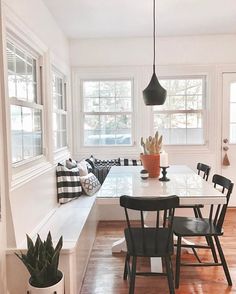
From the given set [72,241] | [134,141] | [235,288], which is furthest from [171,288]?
[134,141]

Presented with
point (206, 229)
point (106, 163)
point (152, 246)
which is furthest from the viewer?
point (106, 163)

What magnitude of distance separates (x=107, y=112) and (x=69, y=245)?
2.73 meters

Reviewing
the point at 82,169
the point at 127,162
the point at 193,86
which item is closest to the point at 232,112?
the point at 193,86

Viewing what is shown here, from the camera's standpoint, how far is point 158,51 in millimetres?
4426

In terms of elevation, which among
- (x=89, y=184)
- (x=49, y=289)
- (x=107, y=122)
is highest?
(x=107, y=122)

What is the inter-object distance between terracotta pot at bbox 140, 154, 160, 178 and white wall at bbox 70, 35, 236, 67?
1991 millimetres

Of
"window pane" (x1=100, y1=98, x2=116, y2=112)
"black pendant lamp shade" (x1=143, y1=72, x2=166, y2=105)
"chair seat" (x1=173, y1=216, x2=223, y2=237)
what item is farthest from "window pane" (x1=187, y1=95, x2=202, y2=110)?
"chair seat" (x1=173, y1=216, x2=223, y2=237)

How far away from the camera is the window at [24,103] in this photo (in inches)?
94.8

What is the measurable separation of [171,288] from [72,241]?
78 cm

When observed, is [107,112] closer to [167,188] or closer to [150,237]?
[167,188]

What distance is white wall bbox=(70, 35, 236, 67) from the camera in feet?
14.4

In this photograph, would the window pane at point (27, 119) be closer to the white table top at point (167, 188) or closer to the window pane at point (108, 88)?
the white table top at point (167, 188)

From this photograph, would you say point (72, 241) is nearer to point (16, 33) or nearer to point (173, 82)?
point (16, 33)

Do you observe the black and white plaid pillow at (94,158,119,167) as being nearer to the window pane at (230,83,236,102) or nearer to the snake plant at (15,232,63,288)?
the window pane at (230,83,236,102)
